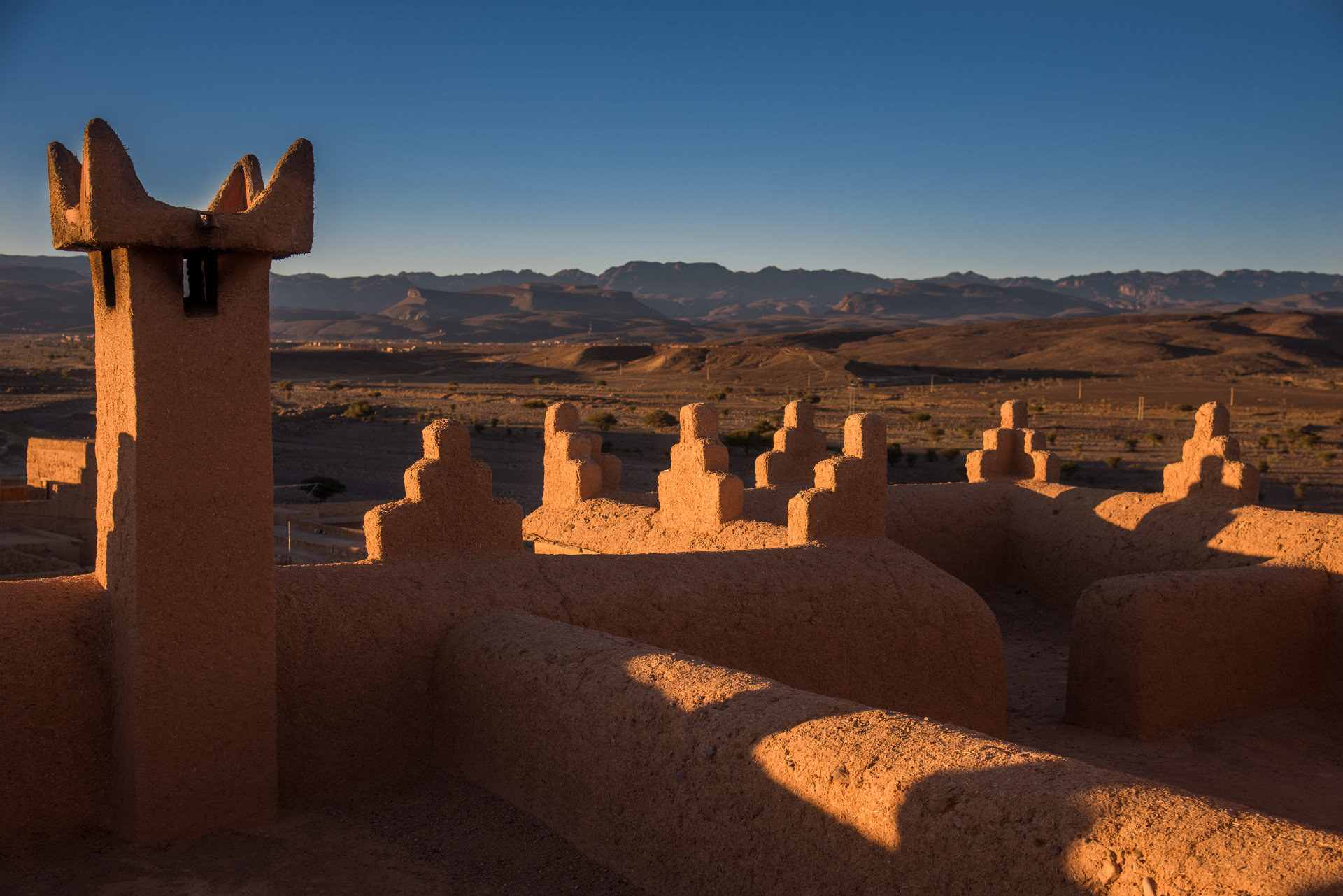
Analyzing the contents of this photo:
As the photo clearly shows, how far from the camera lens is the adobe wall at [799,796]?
3.39m

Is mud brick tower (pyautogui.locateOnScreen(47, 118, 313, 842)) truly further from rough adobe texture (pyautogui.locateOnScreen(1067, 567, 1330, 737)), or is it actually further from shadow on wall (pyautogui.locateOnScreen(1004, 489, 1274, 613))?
shadow on wall (pyautogui.locateOnScreen(1004, 489, 1274, 613))

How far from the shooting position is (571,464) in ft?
40.8

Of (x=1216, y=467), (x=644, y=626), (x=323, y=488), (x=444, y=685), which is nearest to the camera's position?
(x=444, y=685)

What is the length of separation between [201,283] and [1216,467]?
10.7 m

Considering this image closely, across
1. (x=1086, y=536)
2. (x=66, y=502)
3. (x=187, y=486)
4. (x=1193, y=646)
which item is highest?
(x=187, y=486)

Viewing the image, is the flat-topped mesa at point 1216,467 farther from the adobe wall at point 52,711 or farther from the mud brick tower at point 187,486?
the adobe wall at point 52,711

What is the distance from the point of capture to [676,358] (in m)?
87.1

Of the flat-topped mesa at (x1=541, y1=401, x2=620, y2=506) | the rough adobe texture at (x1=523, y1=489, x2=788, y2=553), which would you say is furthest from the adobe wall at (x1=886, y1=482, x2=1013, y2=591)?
the flat-topped mesa at (x1=541, y1=401, x2=620, y2=506)

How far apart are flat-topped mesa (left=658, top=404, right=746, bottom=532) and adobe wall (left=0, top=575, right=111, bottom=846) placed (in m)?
5.86

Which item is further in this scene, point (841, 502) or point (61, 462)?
point (61, 462)

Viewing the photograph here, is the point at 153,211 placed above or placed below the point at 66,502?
above

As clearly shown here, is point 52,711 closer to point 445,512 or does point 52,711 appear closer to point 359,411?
point 445,512

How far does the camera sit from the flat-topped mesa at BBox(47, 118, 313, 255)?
5.20 m

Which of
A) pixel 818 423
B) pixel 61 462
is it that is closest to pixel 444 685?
pixel 61 462
